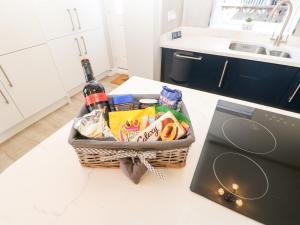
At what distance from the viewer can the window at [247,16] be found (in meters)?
1.84

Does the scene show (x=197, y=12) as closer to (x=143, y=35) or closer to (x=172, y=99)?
(x=143, y=35)

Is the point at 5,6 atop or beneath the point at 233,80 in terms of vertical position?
atop

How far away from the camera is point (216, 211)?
1.36ft

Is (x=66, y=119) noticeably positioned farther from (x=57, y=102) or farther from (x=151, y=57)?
(x=151, y=57)

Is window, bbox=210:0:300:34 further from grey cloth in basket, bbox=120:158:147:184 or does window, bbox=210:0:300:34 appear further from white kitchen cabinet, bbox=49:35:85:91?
grey cloth in basket, bbox=120:158:147:184

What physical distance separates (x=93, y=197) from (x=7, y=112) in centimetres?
169

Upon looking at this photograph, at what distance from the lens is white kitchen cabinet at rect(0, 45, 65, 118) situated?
154cm

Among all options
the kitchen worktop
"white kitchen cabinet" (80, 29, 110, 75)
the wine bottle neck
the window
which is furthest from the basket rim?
"white kitchen cabinet" (80, 29, 110, 75)

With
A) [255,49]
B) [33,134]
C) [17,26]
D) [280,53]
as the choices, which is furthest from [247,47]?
[33,134]

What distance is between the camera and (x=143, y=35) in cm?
172

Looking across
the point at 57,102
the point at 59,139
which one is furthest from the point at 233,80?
the point at 57,102

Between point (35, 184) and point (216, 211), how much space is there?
49cm

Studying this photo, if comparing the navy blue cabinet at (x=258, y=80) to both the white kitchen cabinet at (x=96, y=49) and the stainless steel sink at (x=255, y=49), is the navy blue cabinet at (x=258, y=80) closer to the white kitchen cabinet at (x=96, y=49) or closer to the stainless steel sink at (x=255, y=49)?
the stainless steel sink at (x=255, y=49)

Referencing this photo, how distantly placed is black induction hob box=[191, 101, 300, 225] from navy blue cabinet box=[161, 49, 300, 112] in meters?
0.95
